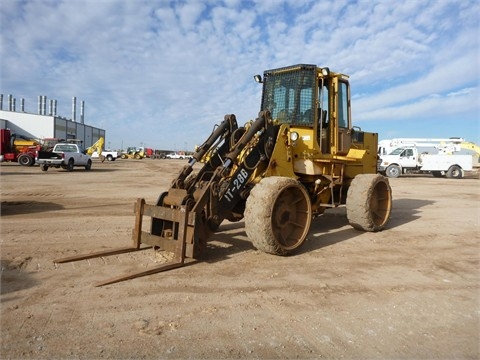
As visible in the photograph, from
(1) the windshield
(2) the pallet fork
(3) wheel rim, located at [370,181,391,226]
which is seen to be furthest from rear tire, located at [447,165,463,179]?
(2) the pallet fork

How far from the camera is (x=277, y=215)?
6.05 meters

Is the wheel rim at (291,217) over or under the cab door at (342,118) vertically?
under

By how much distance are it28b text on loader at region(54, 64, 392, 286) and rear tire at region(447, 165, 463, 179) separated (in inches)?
932

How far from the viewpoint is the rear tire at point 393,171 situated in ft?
95.1

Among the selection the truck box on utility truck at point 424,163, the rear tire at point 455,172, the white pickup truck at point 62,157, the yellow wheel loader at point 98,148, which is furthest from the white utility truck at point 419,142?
the yellow wheel loader at point 98,148

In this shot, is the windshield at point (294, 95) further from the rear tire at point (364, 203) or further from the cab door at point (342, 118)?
the rear tire at point (364, 203)

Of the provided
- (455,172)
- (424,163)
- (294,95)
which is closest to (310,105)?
(294,95)

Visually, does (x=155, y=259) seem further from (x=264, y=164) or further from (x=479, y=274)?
(x=479, y=274)

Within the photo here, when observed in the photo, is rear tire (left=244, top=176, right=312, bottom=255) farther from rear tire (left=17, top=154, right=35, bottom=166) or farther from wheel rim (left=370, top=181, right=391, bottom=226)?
rear tire (left=17, top=154, right=35, bottom=166)

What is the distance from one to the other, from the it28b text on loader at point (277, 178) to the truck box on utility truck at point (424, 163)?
848 inches

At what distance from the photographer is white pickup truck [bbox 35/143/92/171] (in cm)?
2528

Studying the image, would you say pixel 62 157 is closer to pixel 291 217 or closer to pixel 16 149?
pixel 16 149

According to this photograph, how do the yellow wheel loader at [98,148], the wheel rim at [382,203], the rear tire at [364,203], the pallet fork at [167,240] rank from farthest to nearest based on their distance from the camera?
the yellow wheel loader at [98,148] → the wheel rim at [382,203] → the rear tire at [364,203] → the pallet fork at [167,240]

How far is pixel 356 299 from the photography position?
14.6 feet
